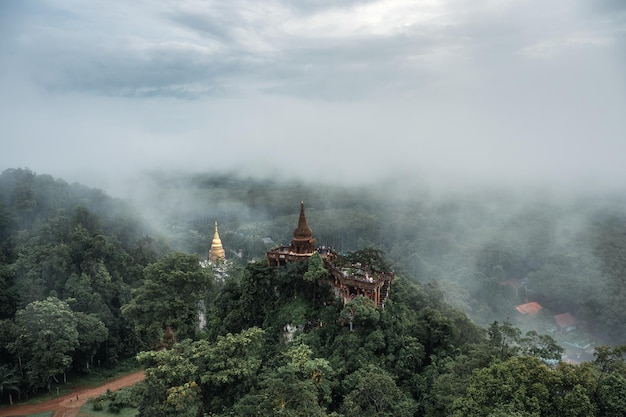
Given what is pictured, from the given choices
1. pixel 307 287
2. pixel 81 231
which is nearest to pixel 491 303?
pixel 307 287

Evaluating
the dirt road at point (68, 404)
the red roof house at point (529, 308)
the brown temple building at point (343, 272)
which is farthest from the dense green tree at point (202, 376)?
the red roof house at point (529, 308)

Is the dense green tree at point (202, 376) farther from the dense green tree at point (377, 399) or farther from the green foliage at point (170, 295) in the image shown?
the green foliage at point (170, 295)

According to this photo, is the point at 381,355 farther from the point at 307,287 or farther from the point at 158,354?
the point at 158,354

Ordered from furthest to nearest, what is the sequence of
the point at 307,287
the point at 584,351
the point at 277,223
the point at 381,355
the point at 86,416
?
the point at 277,223
the point at 584,351
the point at 86,416
the point at 307,287
the point at 381,355

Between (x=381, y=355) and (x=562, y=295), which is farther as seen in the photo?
(x=562, y=295)

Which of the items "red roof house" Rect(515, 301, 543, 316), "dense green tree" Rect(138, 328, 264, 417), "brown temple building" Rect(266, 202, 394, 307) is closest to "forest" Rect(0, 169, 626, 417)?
"dense green tree" Rect(138, 328, 264, 417)
